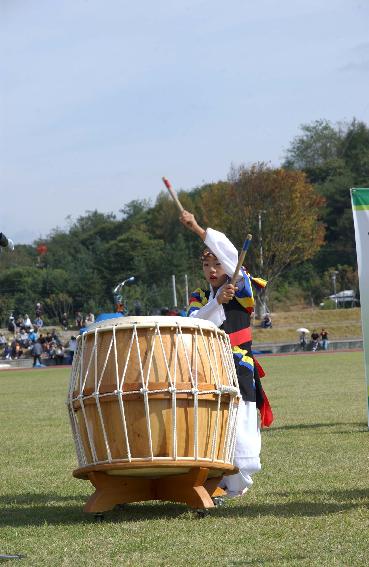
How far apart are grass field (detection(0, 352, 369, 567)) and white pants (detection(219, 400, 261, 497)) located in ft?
0.46

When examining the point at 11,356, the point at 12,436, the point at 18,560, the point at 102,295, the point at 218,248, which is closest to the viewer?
the point at 18,560

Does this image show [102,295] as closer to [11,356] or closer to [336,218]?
[336,218]

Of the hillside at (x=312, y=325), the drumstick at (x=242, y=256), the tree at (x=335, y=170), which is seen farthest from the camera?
the tree at (x=335, y=170)

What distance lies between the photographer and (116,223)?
4493 inches

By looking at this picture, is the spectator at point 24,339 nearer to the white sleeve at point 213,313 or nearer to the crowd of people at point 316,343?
the crowd of people at point 316,343

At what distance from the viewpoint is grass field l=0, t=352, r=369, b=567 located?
19.7 ft

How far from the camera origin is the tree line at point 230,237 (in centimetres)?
7994

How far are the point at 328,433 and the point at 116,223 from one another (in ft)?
333

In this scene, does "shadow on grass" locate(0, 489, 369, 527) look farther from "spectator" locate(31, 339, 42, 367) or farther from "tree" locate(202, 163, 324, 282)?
"tree" locate(202, 163, 324, 282)

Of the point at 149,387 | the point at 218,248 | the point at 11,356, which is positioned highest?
the point at 218,248

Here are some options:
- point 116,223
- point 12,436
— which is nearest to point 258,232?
point 116,223

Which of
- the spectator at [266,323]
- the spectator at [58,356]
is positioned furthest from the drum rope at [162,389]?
the spectator at [266,323]

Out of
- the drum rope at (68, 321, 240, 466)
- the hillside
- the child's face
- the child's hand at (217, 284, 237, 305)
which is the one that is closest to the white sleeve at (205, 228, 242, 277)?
the child's face

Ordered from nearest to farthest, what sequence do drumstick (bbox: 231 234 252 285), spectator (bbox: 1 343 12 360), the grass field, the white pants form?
the grass field, drumstick (bbox: 231 234 252 285), the white pants, spectator (bbox: 1 343 12 360)
